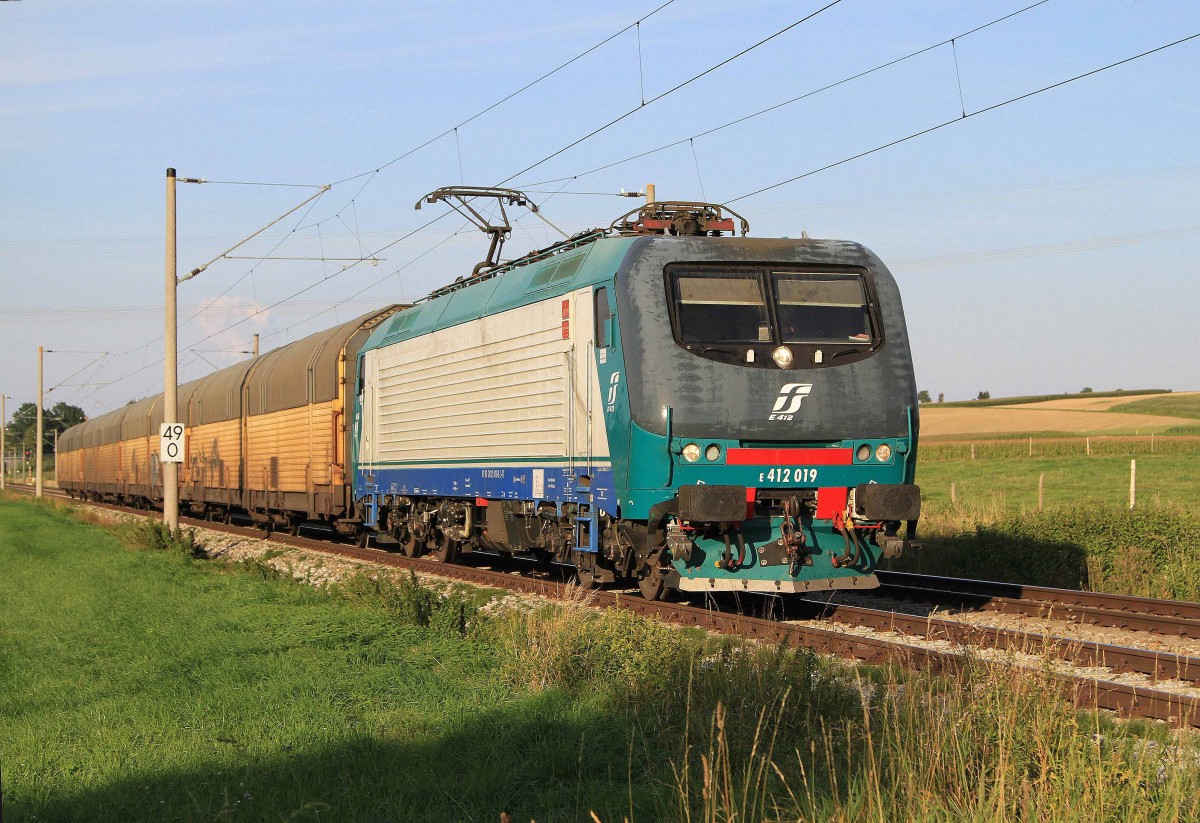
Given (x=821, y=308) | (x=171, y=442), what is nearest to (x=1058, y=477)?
(x=171, y=442)

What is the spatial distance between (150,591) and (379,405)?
6213 millimetres

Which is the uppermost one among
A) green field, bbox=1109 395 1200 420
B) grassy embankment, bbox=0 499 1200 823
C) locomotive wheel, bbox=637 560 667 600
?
green field, bbox=1109 395 1200 420

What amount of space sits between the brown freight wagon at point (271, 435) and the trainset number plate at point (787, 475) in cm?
1254

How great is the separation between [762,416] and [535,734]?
5.59 m

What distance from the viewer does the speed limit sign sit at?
2506 centimetres

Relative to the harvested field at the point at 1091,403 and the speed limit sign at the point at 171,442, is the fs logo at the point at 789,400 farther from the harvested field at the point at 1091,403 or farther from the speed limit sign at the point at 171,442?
the harvested field at the point at 1091,403

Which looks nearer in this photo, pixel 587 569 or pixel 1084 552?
pixel 587 569

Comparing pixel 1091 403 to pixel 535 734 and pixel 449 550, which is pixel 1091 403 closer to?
pixel 449 550

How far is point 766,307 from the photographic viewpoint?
12445 mm

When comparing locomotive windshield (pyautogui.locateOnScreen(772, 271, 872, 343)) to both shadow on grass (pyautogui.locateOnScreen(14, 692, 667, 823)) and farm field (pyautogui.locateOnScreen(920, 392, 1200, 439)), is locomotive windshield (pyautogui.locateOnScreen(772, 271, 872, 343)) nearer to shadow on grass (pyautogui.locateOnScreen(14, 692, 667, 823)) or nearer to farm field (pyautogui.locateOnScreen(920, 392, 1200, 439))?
shadow on grass (pyautogui.locateOnScreen(14, 692, 667, 823))

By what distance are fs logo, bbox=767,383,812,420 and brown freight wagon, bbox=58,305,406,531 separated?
40.8ft

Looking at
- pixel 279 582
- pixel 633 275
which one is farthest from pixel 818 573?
pixel 279 582

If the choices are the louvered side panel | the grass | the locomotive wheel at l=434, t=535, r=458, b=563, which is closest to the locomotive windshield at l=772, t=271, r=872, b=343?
the louvered side panel

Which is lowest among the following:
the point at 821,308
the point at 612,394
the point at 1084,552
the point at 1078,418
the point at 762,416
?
the point at 1084,552
